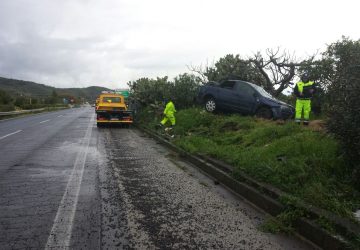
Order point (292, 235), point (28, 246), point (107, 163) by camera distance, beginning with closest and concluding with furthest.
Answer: point (28, 246) < point (292, 235) < point (107, 163)

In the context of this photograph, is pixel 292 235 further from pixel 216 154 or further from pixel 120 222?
pixel 216 154

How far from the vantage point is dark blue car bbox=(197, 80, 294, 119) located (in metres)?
13.6

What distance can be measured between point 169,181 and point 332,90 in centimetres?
347

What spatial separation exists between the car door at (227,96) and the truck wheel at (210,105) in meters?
0.34

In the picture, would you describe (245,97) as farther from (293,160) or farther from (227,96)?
(293,160)

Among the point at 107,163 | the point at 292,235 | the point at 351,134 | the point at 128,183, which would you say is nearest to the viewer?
the point at 292,235

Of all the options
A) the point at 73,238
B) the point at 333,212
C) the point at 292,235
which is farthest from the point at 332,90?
the point at 73,238

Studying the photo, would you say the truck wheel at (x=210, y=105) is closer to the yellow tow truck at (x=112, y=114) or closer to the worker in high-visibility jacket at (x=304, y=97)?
the worker in high-visibility jacket at (x=304, y=97)

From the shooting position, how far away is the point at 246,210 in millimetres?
5500

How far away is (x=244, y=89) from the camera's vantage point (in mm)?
14414

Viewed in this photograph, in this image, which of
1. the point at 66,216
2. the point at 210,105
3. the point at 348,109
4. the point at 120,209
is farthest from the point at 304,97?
the point at 66,216

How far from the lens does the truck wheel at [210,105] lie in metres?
15.5

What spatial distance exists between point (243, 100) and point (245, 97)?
0.15m

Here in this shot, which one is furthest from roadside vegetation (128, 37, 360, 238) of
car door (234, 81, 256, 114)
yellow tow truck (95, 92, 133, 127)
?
yellow tow truck (95, 92, 133, 127)
